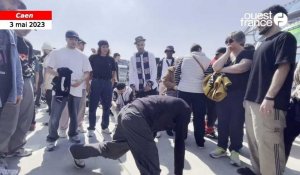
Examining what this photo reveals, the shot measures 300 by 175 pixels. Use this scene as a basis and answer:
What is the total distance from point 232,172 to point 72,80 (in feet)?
9.20

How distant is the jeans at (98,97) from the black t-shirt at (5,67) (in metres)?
1.99

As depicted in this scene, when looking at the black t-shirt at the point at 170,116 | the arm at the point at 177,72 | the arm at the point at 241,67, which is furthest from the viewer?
the arm at the point at 177,72

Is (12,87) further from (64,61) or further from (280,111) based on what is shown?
(280,111)

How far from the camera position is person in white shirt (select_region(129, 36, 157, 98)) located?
16.4 ft

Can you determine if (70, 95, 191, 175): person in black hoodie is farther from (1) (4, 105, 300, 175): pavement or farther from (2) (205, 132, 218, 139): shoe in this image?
(2) (205, 132, 218, 139): shoe

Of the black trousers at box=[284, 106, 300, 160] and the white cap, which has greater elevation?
the white cap

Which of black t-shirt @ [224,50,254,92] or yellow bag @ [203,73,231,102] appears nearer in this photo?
black t-shirt @ [224,50,254,92]

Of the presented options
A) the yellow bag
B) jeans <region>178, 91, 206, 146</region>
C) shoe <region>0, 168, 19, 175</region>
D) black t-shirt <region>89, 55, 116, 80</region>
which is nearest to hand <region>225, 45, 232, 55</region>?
the yellow bag

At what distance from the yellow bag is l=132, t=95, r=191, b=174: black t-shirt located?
4.53 ft

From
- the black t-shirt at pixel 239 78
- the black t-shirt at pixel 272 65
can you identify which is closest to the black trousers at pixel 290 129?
the black t-shirt at pixel 272 65

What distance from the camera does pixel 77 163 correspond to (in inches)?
122

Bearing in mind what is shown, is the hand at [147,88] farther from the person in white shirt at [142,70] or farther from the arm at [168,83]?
the arm at [168,83]

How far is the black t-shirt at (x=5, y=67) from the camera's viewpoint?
276 cm

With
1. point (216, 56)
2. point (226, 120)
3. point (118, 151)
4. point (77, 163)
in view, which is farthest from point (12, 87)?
point (216, 56)
